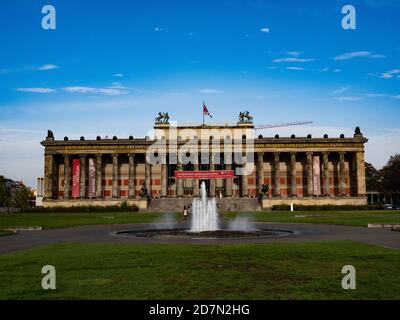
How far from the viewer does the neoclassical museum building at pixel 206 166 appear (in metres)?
103

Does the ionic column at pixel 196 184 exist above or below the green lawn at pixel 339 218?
above

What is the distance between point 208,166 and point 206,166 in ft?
4.99

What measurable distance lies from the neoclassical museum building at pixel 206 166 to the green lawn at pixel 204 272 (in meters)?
80.8

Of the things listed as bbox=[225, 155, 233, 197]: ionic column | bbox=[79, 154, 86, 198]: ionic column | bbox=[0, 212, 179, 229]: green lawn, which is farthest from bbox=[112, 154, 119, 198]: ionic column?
bbox=[0, 212, 179, 229]: green lawn

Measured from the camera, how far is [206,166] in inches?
4353

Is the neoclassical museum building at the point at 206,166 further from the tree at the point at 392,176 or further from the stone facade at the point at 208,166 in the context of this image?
the tree at the point at 392,176

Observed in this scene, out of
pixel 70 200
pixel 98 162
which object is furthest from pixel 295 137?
pixel 70 200

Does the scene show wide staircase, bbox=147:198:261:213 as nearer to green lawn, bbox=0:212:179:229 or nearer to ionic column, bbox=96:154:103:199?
ionic column, bbox=96:154:103:199

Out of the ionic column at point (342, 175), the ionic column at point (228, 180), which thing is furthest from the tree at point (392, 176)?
the ionic column at point (228, 180)

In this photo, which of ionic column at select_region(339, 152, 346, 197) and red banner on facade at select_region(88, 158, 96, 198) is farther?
ionic column at select_region(339, 152, 346, 197)

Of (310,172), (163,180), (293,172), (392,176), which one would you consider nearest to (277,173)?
(293,172)

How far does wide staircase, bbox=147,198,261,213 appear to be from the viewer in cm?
8919

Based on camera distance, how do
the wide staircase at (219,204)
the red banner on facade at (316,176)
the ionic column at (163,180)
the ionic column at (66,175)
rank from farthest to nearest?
the ionic column at (66,175)
the ionic column at (163,180)
the red banner on facade at (316,176)
the wide staircase at (219,204)

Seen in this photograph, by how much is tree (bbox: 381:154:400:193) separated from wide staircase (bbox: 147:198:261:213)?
170ft
